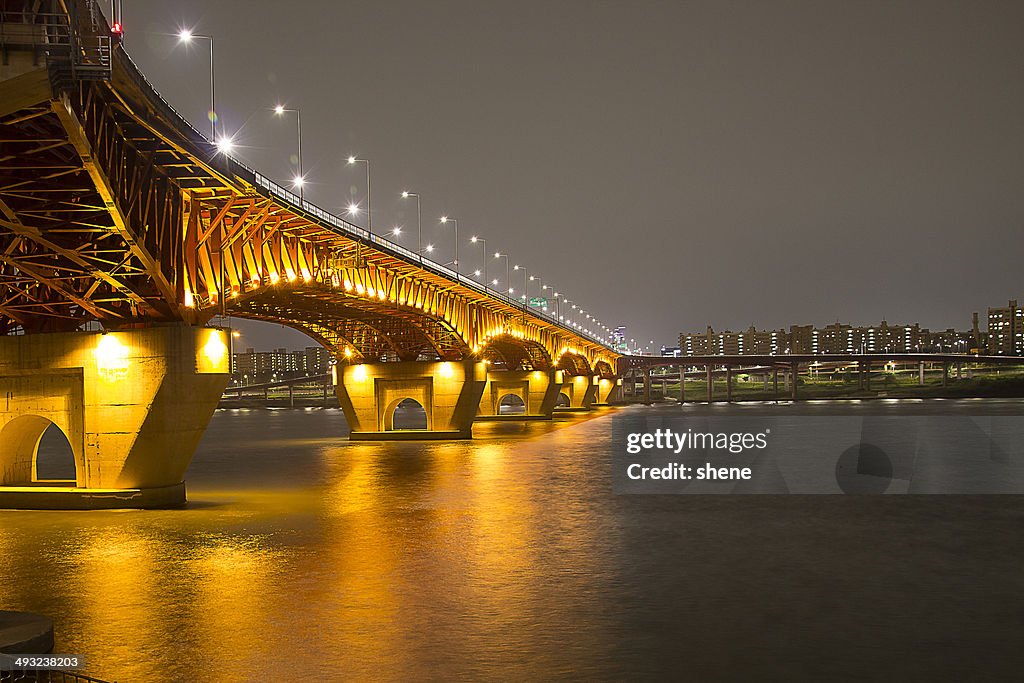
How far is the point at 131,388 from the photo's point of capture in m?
32.5

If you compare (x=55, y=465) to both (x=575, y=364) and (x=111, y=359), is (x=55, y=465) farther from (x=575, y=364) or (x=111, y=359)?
(x=575, y=364)

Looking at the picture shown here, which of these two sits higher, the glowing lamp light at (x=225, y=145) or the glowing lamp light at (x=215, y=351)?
the glowing lamp light at (x=225, y=145)

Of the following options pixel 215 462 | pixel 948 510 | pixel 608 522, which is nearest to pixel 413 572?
pixel 608 522

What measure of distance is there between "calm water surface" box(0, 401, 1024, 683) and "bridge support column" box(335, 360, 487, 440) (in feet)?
126

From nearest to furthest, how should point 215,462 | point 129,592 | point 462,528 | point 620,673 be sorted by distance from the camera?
point 620,673 → point 129,592 → point 462,528 → point 215,462

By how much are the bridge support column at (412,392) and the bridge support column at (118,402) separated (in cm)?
4211

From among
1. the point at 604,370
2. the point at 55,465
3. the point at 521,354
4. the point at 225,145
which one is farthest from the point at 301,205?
the point at 604,370

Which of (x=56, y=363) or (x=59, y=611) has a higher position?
(x=56, y=363)

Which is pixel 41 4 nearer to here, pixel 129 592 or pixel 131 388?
pixel 129 592

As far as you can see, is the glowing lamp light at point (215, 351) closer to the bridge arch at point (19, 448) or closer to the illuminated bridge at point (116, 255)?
the illuminated bridge at point (116, 255)

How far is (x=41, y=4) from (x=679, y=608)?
16877mm

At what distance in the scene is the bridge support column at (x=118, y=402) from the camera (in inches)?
1278

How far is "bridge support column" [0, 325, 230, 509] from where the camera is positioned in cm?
3247
